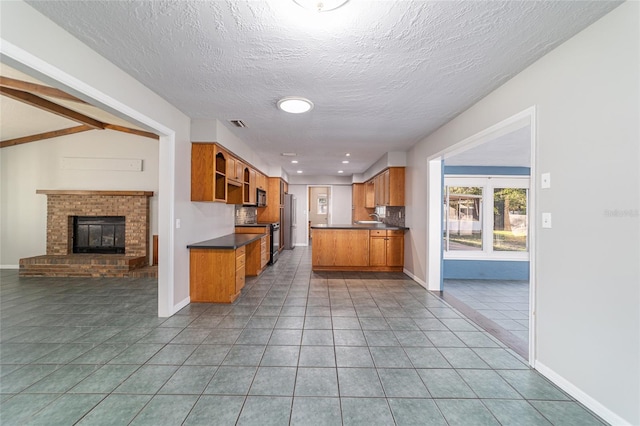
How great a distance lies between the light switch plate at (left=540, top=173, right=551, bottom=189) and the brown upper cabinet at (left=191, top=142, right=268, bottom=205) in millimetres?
3679

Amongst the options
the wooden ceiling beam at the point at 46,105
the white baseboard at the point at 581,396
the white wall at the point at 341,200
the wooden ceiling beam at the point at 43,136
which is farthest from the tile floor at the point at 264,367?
the white wall at the point at 341,200

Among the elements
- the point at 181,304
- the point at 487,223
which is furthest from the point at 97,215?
the point at 487,223

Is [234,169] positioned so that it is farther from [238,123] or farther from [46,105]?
[46,105]

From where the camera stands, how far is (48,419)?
5.09 ft

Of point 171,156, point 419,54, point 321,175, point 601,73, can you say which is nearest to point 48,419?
point 171,156

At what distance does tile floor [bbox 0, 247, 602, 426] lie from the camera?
5.30 feet

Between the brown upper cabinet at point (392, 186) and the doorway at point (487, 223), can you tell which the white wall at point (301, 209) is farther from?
the doorway at point (487, 223)

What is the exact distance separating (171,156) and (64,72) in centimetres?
138

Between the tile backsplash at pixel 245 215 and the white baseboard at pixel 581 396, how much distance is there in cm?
539

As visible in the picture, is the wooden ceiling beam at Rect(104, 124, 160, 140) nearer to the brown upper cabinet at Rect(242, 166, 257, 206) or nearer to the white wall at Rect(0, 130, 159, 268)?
the white wall at Rect(0, 130, 159, 268)

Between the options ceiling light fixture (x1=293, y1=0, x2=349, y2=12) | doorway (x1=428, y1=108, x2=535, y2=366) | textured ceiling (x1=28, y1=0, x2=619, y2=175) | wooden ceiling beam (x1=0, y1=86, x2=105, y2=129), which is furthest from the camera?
doorway (x1=428, y1=108, x2=535, y2=366)

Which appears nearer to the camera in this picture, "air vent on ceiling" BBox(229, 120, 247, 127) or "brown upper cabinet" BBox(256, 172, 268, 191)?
"air vent on ceiling" BBox(229, 120, 247, 127)

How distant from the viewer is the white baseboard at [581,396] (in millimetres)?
1547

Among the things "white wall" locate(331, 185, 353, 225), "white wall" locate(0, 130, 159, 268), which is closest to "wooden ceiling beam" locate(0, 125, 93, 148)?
"white wall" locate(0, 130, 159, 268)
